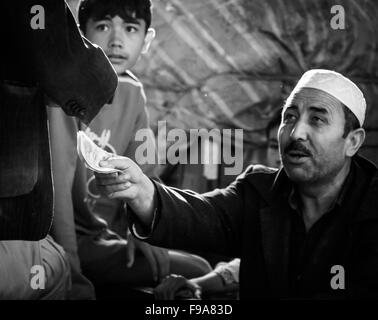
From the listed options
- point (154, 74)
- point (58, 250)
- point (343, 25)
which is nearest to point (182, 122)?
point (154, 74)

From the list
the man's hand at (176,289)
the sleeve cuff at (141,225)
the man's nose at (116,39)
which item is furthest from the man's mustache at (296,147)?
the man's nose at (116,39)

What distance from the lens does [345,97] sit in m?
2.15

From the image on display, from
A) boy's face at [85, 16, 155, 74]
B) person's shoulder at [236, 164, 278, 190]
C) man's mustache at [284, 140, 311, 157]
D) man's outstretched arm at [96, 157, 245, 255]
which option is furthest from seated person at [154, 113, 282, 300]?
boy's face at [85, 16, 155, 74]

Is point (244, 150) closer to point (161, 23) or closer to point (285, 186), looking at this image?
point (161, 23)

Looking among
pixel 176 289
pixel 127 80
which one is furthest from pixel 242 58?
pixel 176 289

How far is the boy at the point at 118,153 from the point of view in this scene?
261 cm

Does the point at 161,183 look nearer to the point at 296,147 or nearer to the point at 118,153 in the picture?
the point at 118,153

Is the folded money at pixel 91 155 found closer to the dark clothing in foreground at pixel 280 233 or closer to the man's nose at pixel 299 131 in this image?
the dark clothing in foreground at pixel 280 233

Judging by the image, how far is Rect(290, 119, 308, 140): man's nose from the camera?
2062mm

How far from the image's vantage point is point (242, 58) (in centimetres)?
336

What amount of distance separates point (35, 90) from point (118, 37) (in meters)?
0.80

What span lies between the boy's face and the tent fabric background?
58 cm
